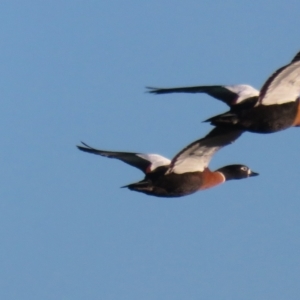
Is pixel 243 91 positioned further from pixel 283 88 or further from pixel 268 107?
pixel 283 88

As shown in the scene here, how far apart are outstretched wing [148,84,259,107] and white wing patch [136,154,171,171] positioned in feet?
5.38

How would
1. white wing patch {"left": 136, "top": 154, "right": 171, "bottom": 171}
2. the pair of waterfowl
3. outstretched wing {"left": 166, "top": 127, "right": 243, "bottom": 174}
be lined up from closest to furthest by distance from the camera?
the pair of waterfowl, outstretched wing {"left": 166, "top": 127, "right": 243, "bottom": 174}, white wing patch {"left": 136, "top": 154, "right": 171, "bottom": 171}

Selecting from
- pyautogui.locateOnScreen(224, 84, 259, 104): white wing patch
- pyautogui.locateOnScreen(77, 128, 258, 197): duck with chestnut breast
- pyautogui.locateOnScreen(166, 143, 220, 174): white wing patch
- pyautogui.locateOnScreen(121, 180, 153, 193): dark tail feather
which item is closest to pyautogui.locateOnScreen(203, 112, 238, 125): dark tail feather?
pyautogui.locateOnScreen(224, 84, 259, 104): white wing patch

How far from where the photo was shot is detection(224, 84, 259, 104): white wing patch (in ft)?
75.9

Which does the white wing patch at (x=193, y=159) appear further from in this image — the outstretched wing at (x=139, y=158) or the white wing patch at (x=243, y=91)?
the white wing patch at (x=243, y=91)

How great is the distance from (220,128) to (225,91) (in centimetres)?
67

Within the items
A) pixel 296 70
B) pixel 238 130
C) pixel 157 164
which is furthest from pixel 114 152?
pixel 296 70

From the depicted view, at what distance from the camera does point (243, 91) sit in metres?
23.3

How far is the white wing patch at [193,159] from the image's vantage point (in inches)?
940

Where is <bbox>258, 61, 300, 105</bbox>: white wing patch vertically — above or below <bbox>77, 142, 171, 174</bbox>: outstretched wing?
above

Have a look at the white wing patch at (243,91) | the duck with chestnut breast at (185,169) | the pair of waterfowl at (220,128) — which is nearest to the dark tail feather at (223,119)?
the pair of waterfowl at (220,128)

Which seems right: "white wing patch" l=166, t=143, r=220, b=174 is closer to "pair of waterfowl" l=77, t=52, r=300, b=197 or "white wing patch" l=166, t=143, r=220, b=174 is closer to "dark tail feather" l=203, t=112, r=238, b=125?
"pair of waterfowl" l=77, t=52, r=300, b=197

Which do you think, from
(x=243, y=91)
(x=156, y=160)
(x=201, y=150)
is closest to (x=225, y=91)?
(x=243, y=91)

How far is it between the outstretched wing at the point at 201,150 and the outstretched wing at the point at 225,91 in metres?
0.57
